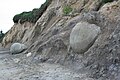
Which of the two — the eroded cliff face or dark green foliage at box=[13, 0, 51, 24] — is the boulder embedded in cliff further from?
dark green foliage at box=[13, 0, 51, 24]

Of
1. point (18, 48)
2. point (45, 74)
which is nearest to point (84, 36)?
point (45, 74)

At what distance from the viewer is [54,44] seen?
18312 millimetres

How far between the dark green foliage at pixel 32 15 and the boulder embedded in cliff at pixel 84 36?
15716 mm

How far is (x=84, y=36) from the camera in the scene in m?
15.0

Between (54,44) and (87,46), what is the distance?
13.0 ft

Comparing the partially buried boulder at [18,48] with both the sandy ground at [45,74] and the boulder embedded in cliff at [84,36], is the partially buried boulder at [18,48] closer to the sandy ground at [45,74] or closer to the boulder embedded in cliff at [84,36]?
the sandy ground at [45,74]

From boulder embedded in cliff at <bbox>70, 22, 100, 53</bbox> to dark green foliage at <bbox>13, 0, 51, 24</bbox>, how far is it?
1572 centimetres

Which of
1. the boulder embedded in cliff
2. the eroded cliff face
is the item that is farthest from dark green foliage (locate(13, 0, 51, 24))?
the boulder embedded in cliff

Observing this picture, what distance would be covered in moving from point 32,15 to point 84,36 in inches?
823

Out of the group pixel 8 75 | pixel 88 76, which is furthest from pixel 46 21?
pixel 88 76

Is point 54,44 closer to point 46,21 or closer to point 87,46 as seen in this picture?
point 87,46

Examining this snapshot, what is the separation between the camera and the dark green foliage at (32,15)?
1231 inches

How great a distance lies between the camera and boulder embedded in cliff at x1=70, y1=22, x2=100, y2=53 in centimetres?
1473

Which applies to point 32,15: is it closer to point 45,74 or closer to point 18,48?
point 18,48
